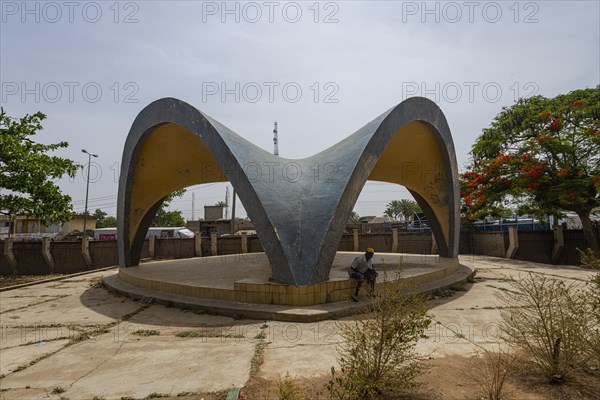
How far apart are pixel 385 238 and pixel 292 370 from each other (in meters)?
17.3

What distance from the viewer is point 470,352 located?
4.68 m

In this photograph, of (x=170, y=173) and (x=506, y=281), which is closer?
(x=506, y=281)

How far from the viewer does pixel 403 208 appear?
2469 inches

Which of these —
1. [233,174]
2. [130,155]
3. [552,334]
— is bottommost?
[552,334]

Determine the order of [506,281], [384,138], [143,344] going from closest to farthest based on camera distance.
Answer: [143,344], [384,138], [506,281]

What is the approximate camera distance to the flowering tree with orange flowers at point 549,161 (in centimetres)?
1502

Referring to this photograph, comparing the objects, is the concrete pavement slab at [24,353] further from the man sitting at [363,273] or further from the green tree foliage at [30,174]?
the green tree foliage at [30,174]

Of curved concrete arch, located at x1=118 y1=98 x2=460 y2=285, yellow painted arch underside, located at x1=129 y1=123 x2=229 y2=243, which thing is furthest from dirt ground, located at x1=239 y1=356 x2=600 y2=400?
yellow painted arch underside, located at x1=129 y1=123 x2=229 y2=243

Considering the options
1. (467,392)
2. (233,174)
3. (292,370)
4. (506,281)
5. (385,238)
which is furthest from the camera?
(385,238)

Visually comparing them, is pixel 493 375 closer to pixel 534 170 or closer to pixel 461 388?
pixel 461 388

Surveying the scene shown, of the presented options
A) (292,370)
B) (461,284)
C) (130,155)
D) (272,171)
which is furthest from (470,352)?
(130,155)

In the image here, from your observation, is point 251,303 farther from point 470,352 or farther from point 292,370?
point 470,352

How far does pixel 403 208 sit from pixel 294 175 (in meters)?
55.7

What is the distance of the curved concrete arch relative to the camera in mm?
7754
